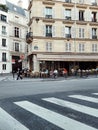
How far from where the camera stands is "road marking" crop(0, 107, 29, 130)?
5.73m

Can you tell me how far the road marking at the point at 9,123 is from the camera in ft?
18.8

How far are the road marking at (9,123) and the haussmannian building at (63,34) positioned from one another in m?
32.9

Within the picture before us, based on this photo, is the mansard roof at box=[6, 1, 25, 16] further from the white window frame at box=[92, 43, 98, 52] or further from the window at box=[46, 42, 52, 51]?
the white window frame at box=[92, 43, 98, 52]

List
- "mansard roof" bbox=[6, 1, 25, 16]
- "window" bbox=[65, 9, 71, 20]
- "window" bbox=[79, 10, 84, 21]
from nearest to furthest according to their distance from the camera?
"window" bbox=[65, 9, 71, 20], "window" bbox=[79, 10, 84, 21], "mansard roof" bbox=[6, 1, 25, 16]

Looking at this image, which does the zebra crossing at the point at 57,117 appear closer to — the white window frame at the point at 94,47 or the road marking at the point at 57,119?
the road marking at the point at 57,119

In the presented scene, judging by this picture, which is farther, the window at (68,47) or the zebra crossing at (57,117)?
the window at (68,47)

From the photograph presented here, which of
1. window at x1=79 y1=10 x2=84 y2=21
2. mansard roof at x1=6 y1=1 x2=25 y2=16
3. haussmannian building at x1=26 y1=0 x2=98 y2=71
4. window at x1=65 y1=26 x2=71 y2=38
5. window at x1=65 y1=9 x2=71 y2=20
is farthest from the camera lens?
mansard roof at x1=6 y1=1 x2=25 y2=16

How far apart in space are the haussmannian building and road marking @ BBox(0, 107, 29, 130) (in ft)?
108

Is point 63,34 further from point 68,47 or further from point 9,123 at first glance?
point 9,123

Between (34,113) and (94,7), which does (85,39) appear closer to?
(94,7)

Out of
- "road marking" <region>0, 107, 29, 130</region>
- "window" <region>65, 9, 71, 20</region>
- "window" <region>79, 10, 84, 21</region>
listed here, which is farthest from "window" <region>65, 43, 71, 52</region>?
"road marking" <region>0, 107, 29, 130</region>

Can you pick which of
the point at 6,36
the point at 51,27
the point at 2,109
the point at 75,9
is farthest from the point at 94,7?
the point at 2,109

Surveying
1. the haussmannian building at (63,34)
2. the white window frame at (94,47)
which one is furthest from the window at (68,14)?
the white window frame at (94,47)

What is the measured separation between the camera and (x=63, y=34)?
4194 centimetres
